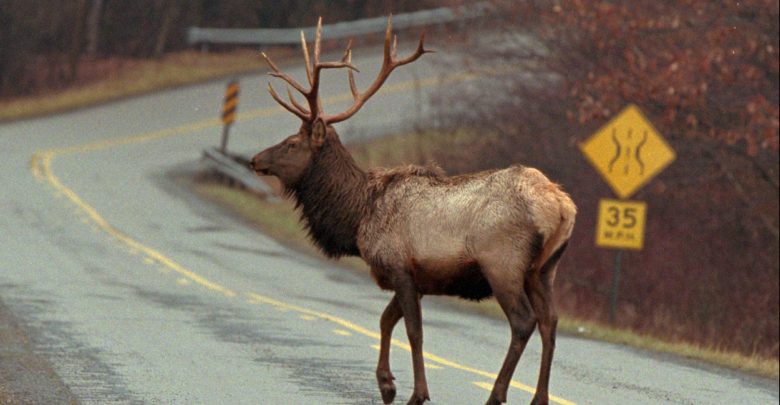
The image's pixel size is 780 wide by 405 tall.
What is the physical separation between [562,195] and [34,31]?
136 ft

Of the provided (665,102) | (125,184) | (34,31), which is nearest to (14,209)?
(125,184)

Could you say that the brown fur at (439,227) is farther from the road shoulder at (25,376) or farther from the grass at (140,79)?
the grass at (140,79)

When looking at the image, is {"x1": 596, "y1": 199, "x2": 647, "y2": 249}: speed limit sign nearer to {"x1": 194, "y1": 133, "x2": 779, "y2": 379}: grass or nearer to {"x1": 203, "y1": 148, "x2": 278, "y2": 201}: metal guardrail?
{"x1": 194, "y1": 133, "x2": 779, "y2": 379}: grass

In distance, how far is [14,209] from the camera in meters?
28.8

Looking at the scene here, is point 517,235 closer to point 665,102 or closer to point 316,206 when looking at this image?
point 316,206

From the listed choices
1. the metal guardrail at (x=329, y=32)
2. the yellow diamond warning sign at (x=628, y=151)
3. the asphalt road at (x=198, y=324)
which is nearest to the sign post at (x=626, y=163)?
the yellow diamond warning sign at (x=628, y=151)

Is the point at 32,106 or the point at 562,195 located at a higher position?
the point at 562,195

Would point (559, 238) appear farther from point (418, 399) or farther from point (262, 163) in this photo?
point (262, 163)

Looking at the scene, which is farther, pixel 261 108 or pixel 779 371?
pixel 261 108

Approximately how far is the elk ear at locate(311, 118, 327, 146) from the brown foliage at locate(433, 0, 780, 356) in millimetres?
11628

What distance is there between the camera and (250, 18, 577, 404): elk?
10.5 metres

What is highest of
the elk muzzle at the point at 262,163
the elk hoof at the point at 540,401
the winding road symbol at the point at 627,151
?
the elk muzzle at the point at 262,163

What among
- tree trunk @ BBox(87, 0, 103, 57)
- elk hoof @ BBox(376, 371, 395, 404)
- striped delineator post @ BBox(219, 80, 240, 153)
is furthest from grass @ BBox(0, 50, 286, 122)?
elk hoof @ BBox(376, 371, 395, 404)

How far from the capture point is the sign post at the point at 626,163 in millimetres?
20812
